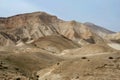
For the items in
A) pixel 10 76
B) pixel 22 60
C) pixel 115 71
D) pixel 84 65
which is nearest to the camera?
pixel 10 76

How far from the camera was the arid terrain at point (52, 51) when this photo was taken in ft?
94.3

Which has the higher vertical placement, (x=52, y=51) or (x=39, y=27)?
(x=39, y=27)

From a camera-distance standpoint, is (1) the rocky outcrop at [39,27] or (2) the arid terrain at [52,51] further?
(1) the rocky outcrop at [39,27]

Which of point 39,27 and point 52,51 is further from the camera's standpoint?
point 39,27

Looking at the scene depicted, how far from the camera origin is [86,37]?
140500 millimetres

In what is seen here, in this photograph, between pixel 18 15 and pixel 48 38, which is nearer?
pixel 48 38

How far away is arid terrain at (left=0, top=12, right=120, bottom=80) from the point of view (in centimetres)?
2873

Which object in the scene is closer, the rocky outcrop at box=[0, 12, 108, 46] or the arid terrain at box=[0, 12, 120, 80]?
the arid terrain at box=[0, 12, 120, 80]

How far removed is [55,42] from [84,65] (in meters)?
77.3

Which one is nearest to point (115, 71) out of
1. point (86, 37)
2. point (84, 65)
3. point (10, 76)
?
point (84, 65)

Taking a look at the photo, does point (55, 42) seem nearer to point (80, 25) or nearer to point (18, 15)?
point (80, 25)

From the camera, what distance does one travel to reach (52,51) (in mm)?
98125

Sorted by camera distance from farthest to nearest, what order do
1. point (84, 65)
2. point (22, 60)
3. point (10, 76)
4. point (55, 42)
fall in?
1. point (55, 42)
2. point (22, 60)
3. point (84, 65)
4. point (10, 76)

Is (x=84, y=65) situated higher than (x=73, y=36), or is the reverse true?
(x=73, y=36)
